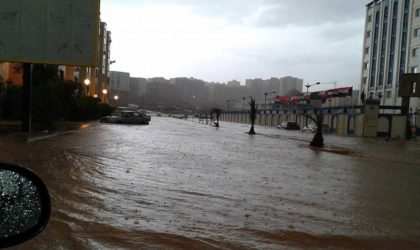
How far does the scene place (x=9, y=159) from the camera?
37.3 ft

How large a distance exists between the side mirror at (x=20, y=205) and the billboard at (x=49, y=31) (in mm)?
17261

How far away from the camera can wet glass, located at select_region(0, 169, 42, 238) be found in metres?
2.27

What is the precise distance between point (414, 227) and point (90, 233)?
15.9ft

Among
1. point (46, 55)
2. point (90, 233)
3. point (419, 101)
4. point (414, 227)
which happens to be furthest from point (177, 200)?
point (419, 101)

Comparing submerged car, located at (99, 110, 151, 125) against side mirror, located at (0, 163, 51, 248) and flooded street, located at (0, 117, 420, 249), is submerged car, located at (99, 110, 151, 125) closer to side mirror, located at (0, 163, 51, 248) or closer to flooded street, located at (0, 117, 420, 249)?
flooded street, located at (0, 117, 420, 249)

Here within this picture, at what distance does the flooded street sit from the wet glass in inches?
112

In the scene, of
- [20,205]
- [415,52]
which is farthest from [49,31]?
[415,52]

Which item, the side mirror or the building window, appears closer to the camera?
the side mirror

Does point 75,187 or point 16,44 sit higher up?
point 16,44

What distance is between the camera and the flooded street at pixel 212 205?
576 centimetres

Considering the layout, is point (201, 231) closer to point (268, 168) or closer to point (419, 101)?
point (268, 168)

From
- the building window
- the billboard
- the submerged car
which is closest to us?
the billboard

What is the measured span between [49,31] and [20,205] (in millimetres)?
17514

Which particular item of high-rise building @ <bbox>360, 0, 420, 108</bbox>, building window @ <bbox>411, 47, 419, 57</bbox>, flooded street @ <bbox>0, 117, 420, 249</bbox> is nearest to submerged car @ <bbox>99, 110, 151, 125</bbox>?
flooded street @ <bbox>0, 117, 420, 249</bbox>
